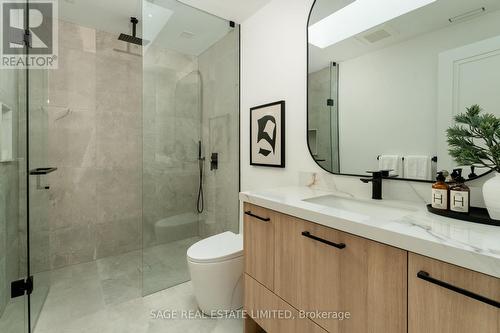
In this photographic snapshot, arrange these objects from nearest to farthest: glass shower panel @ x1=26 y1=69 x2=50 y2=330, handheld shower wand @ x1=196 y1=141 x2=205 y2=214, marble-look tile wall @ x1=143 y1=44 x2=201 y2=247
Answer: glass shower panel @ x1=26 y1=69 x2=50 y2=330
marble-look tile wall @ x1=143 y1=44 x2=201 y2=247
handheld shower wand @ x1=196 y1=141 x2=205 y2=214

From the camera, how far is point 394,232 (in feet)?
2.57

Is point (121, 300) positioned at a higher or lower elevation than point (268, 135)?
lower

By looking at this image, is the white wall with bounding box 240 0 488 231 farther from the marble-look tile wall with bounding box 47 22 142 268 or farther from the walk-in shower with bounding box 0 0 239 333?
the marble-look tile wall with bounding box 47 22 142 268

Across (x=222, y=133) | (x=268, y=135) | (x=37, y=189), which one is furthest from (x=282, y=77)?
(x=37, y=189)

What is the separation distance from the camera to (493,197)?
87cm

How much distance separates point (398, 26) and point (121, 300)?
258 cm

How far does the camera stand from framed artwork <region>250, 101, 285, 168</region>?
77.6 inches

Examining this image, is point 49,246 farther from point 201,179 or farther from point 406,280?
point 406,280

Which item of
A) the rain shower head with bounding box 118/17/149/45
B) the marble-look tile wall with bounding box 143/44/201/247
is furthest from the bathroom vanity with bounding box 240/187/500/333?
the rain shower head with bounding box 118/17/149/45

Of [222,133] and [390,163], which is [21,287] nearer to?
[222,133]

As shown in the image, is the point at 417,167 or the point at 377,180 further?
the point at 377,180

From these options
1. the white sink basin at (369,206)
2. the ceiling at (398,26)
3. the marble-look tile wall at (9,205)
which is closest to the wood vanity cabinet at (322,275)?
the white sink basin at (369,206)

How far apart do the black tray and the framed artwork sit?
3.67ft

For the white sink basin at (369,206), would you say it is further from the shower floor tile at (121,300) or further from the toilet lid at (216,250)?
the shower floor tile at (121,300)
